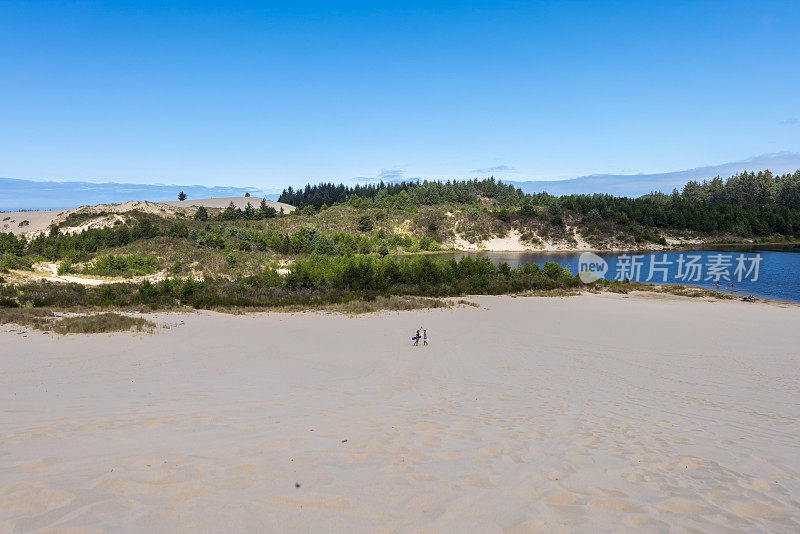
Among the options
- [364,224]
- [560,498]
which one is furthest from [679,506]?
[364,224]

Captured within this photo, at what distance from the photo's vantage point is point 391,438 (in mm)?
5922

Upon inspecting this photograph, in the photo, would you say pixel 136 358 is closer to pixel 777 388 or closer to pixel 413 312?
pixel 413 312

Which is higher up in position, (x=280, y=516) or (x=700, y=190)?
(x=700, y=190)

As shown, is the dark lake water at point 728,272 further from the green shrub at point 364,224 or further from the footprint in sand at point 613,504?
the green shrub at point 364,224

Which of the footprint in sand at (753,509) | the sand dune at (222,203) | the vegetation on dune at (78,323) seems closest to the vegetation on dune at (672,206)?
the sand dune at (222,203)

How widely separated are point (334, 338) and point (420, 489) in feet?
40.3

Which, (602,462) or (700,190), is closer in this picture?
(602,462)

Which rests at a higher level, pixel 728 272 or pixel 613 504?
pixel 728 272

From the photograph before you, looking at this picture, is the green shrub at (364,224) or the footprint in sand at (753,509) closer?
the footprint in sand at (753,509)

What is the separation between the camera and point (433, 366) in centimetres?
1208

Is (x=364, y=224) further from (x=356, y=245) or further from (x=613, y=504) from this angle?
(x=613, y=504)

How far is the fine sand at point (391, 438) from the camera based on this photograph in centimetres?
377

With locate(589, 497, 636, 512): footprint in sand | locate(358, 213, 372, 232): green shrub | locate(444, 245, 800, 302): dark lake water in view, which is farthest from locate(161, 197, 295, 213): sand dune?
locate(589, 497, 636, 512): footprint in sand

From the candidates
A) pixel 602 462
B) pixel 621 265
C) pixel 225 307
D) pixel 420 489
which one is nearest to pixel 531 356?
pixel 602 462
